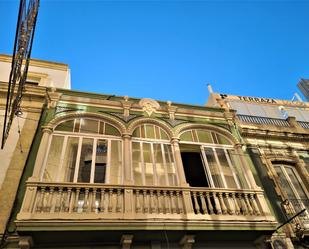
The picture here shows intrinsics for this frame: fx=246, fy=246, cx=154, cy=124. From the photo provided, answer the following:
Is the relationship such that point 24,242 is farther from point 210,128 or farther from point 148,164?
point 210,128

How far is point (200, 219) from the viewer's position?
661 cm

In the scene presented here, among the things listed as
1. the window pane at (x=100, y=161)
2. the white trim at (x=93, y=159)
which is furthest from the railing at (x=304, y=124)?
the white trim at (x=93, y=159)

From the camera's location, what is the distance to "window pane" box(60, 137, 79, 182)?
6991 millimetres

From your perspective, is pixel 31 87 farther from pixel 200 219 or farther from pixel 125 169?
pixel 200 219

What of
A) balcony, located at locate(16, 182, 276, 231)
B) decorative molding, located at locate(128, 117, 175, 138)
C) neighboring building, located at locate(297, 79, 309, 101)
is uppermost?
neighboring building, located at locate(297, 79, 309, 101)

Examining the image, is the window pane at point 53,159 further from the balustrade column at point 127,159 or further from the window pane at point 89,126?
the balustrade column at point 127,159

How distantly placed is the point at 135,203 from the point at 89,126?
10.8 feet

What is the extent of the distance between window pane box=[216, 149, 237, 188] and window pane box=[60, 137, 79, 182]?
4.97 meters

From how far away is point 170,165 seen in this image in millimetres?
8195

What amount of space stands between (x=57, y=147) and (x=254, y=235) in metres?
6.39

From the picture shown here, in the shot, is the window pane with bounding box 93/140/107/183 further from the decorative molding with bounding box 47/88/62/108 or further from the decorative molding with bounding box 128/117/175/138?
the decorative molding with bounding box 47/88/62/108

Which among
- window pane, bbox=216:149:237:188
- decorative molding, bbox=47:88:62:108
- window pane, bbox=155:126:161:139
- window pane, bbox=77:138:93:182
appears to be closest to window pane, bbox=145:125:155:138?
window pane, bbox=155:126:161:139

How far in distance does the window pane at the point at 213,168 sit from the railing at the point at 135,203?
0.68 m

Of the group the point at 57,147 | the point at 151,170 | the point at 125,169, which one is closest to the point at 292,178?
the point at 151,170
